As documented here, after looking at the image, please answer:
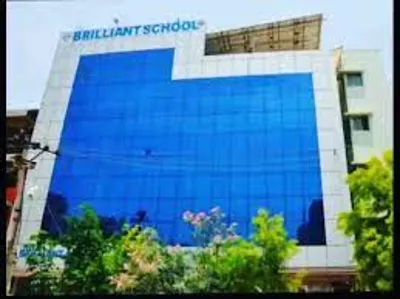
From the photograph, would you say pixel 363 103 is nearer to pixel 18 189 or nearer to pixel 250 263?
pixel 250 263

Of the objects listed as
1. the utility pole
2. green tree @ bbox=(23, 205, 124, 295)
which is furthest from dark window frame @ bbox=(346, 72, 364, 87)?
the utility pole

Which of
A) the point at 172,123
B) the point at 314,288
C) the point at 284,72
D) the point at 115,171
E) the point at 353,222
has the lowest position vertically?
the point at 314,288

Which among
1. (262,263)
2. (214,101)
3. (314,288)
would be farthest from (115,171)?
(314,288)

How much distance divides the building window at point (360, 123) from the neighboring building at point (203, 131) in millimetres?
49

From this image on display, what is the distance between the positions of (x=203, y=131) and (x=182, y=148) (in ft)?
0.54

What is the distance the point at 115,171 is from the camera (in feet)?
14.6

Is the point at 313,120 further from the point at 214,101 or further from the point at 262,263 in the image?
the point at 262,263

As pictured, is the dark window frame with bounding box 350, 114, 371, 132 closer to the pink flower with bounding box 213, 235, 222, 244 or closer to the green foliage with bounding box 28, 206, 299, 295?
the green foliage with bounding box 28, 206, 299, 295

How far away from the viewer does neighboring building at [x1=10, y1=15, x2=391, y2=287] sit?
429 cm

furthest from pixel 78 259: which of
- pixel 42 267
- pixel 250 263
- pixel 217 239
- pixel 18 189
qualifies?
pixel 250 263

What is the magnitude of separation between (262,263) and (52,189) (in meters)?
1.41

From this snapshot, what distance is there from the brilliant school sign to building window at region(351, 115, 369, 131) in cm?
109

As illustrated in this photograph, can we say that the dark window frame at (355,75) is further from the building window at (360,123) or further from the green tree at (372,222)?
the green tree at (372,222)

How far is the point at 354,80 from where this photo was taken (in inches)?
177
